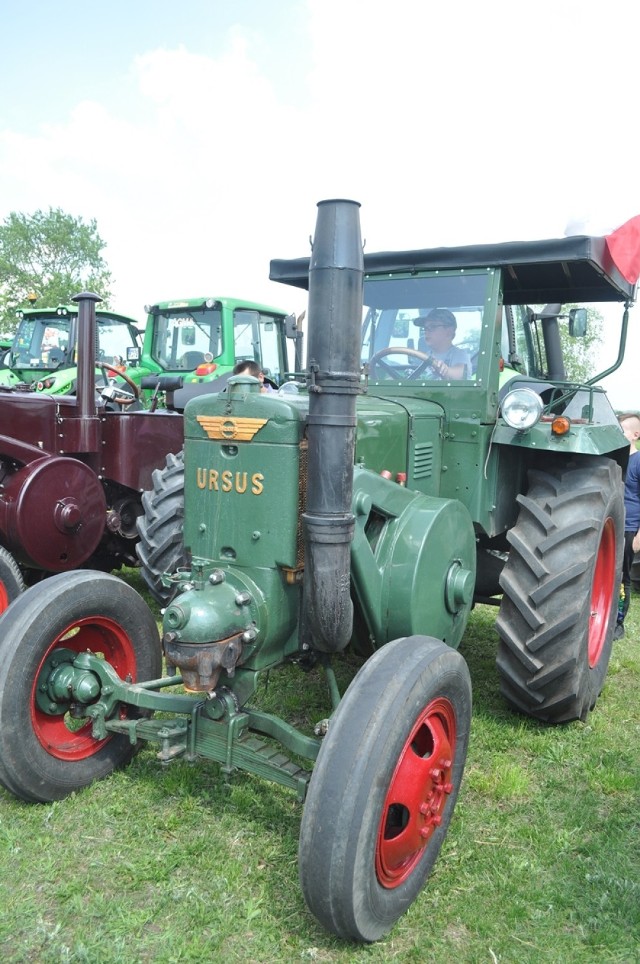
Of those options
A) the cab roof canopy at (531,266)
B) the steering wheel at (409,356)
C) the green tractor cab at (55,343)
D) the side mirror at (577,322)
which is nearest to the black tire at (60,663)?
the steering wheel at (409,356)

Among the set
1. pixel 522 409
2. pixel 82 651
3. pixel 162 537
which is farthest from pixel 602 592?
pixel 82 651

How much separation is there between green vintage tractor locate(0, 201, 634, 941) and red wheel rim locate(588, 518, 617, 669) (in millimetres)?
170

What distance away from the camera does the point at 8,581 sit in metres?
4.63

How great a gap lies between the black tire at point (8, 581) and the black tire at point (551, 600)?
A: 2829mm

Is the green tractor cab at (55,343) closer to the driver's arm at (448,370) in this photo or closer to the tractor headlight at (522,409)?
the driver's arm at (448,370)

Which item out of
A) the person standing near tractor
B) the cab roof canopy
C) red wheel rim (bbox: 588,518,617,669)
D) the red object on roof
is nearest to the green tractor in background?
the cab roof canopy

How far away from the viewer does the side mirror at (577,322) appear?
4.71 metres

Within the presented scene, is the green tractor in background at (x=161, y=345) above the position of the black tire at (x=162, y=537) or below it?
above

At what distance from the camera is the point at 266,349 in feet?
32.7

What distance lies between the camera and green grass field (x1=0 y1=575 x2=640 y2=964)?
2314mm

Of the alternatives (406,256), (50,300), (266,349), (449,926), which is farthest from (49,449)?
(50,300)

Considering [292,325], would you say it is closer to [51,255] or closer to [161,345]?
[161,345]

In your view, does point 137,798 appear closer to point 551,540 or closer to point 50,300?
point 551,540

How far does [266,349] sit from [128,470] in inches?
183
